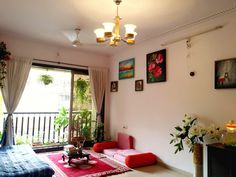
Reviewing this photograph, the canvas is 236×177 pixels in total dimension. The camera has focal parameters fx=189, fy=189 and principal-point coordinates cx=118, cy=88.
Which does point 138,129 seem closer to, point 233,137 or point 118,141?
point 118,141

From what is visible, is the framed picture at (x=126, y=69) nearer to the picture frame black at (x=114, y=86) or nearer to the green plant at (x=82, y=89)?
the picture frame black at (x=114, y=86)

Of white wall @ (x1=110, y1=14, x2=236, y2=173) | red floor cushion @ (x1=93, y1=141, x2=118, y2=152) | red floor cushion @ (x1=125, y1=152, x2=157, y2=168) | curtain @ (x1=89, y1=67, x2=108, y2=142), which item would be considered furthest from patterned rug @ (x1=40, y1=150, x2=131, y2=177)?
curtain @ (x1=89, y1=67, x2=108, y2=142)

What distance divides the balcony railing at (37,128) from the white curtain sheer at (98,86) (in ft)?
2.17

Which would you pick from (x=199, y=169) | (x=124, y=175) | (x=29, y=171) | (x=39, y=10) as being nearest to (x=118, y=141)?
(x=124, y=175)

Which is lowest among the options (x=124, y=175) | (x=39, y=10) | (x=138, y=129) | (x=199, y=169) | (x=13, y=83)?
(x=124, y=175)

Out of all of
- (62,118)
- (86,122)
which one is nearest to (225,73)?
(86,122)

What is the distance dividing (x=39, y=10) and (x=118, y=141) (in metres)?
3.44

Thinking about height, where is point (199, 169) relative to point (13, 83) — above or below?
below

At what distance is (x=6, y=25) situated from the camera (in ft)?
11.7

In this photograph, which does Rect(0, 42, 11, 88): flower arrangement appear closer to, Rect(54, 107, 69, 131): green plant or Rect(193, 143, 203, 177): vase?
Rect(54, 107, 69, 131): green plant

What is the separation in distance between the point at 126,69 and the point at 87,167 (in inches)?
98.5

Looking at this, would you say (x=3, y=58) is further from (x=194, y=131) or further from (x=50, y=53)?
(x=194, y=131)

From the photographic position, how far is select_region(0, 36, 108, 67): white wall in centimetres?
427

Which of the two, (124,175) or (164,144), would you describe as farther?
(164,144)
